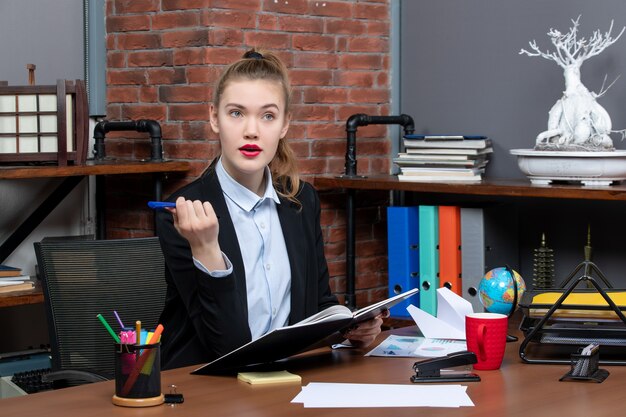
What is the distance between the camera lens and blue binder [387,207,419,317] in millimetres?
3484

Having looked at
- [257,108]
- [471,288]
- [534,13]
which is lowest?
[471,288]

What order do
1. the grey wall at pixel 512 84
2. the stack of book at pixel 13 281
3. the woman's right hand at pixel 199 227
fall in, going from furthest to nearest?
the grey wall at pixel 512 84 → the stack of book at pixel 13 281 → the woman's right hand at pixel 199 227

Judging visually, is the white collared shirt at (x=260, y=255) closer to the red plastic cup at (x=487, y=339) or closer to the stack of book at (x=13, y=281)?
the red plastic cup at (x=487, y=339)

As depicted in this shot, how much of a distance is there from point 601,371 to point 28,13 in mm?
2449

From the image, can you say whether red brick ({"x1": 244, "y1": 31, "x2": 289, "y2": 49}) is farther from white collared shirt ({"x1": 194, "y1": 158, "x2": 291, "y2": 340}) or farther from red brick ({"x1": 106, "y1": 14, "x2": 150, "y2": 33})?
white collared shirt ({"x1": 194, "y1": 158, "x2": 291, "y2": 340})

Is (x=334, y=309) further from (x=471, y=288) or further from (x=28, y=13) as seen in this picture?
(x=28, y=13)

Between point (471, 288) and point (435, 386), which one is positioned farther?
point (471, 288)

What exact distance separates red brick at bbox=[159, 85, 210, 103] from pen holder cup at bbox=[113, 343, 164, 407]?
184 cm

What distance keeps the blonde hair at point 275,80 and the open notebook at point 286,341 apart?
536mm

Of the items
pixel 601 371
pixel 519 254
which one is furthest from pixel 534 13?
pixel 601 371

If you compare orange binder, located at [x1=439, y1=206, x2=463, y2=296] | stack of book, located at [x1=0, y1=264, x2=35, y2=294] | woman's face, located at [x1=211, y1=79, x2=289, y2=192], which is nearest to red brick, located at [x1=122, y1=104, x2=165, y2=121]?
stack of book, located at [x1=0, y1=264, x2=35, y2=294]

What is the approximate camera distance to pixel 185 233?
1874 mm

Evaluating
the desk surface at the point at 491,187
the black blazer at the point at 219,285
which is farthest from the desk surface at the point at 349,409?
the desk surface at the point at 491,187

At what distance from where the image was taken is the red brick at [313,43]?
3551mm
